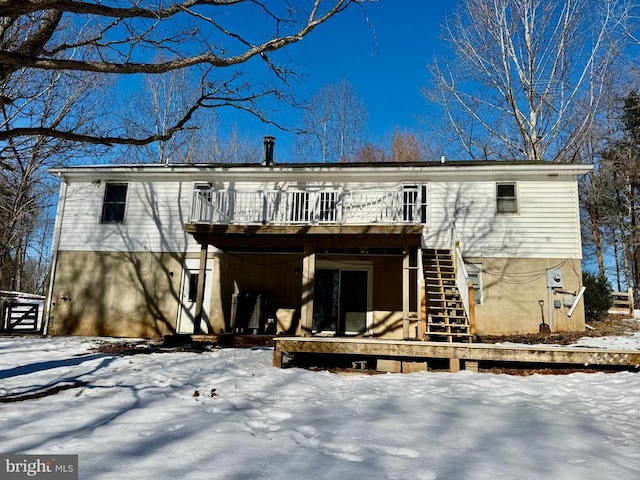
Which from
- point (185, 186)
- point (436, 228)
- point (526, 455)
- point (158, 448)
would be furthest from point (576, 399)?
point (185, 186)

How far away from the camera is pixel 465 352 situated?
259 inches

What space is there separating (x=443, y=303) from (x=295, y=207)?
4552mm

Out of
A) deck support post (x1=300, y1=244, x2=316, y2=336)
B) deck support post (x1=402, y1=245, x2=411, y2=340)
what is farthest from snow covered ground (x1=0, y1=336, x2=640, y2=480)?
deck support post (x1=300, y1=244, x2=316, y2=336)

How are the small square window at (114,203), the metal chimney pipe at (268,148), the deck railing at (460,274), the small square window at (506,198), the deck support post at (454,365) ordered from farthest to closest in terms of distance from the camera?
the metal chimney pipe at (268,148)
the small square window at (114,203)
the small square window at (506,198)
the deck railing at (460,274)
the deck support post at (454,365)

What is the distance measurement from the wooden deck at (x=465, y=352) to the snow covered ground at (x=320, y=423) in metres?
0.33

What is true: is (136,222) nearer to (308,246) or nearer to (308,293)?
(308,246)

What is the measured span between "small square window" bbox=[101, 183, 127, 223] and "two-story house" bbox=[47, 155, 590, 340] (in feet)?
0.12

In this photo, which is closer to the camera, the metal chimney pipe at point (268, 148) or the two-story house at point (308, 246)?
the two-story house at point (308, 246)

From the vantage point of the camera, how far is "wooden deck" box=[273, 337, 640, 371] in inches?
246

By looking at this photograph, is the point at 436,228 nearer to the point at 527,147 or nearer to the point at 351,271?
the point at 351,271

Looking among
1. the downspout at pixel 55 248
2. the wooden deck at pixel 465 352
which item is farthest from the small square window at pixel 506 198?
the downspout at pixel 55 248

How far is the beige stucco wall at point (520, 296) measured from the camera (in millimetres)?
11328

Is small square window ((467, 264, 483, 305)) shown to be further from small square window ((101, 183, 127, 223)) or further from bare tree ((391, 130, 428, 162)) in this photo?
bare tree ((391, 130, 428, 162))

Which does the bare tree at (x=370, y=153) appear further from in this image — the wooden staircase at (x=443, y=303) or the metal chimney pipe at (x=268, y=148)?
the wooden staircase at (x=443, y=303)
